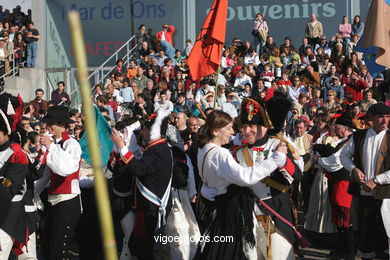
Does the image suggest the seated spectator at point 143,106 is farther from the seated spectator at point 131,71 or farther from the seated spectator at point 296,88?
the seated spectator at point 296,88

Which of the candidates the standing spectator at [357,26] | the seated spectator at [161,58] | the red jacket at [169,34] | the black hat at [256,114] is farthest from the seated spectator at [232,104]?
the black hat at [256,114]

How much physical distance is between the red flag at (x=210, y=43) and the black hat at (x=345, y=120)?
75.2 inches

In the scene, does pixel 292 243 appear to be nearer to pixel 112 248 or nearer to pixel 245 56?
pixel 112 248

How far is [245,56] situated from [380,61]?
11.8 meters

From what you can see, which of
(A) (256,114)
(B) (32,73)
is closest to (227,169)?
(A) (256,114)

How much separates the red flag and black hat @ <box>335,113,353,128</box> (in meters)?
1.91

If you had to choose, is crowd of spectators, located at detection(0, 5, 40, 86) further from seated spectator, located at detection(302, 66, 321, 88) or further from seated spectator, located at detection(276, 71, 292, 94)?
seated spectator, located at detection(302, 66, 321, 88)

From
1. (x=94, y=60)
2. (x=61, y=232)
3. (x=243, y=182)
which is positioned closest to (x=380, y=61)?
(x=243, y=182)

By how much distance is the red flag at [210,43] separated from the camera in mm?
9461

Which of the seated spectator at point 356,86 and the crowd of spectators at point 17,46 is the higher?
the crowd of spectators at point 17,46

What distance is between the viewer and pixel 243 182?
510 centimetres

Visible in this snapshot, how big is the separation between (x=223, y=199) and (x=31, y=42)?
17107 mm

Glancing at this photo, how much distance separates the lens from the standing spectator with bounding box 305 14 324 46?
19.8 meters

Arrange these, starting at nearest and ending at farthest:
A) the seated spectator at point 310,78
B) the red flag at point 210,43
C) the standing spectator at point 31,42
A: 1. the red flag at point 210,43
2. the seated spectator at point 310,78
3. the standing spectator at point 31,42
